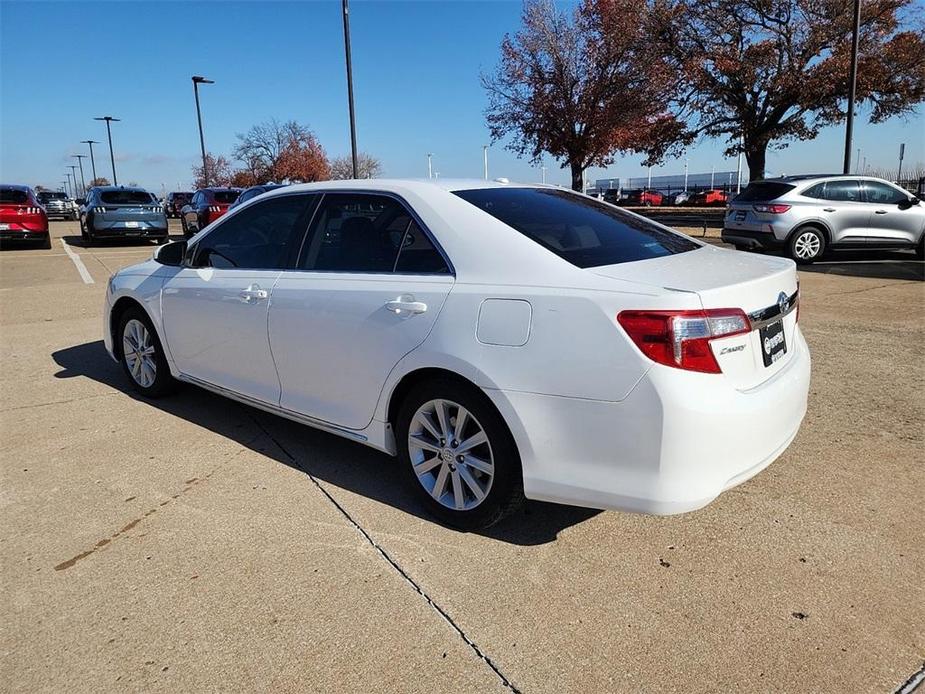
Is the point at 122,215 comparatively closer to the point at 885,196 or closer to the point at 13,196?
the point at 13,196

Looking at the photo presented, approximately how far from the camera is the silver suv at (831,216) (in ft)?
39.2

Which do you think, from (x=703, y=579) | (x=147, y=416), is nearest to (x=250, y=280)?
(x=147, y=416)

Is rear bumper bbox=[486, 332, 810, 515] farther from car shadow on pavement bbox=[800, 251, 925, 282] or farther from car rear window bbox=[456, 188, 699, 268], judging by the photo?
car shadow on pavement bbox=[800, 251, 925, 282]

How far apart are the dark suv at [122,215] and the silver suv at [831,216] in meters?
14.9

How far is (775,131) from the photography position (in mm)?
24578

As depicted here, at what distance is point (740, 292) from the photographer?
2.58 m

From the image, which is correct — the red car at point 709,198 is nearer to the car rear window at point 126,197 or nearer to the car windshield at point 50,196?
the car rear window at point 126,197

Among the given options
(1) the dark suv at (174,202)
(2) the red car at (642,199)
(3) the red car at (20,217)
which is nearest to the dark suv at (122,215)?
(3) the red car at (20,217)

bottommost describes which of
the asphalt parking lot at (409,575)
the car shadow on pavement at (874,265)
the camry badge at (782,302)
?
A: the asphalt parking lot at (409,575)

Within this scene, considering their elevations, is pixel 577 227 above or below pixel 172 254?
above

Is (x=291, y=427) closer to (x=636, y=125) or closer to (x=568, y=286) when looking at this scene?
(x=568, y=286)

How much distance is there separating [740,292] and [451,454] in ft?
4.43

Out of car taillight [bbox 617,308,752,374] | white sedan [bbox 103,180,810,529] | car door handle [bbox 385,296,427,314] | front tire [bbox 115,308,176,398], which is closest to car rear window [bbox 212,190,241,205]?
front tire [bbox 115,308,176,398]

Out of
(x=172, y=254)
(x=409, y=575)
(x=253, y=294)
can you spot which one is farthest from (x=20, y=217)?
(x=409, y=575)
